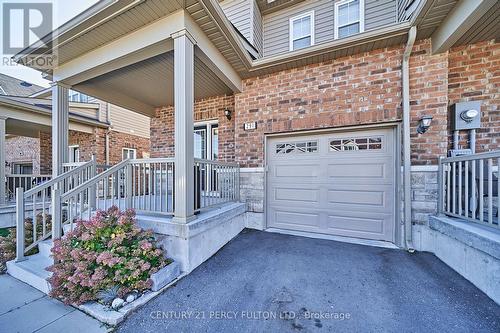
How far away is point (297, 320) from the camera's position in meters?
1.95

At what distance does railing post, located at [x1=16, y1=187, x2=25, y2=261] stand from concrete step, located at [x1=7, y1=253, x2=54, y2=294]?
12cm

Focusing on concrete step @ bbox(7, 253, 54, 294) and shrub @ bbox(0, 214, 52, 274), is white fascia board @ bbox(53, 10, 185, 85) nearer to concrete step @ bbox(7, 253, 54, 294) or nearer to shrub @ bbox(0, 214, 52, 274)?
shrub @ bbox(0, 214, 52, 274)

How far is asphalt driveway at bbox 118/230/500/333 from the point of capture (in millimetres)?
1899

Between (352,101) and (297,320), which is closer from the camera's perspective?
(297,320)

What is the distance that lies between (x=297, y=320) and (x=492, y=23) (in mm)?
4719

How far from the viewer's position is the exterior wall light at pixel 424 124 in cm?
323

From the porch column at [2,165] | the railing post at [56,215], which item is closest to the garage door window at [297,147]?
the railing post at [56,215]

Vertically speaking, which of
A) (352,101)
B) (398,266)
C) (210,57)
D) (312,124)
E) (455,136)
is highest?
(210,57)

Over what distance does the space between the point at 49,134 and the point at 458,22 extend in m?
13.2

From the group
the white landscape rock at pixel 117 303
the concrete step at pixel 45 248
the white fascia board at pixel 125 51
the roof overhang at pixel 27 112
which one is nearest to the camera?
the white landscape rock at pixel 117 303

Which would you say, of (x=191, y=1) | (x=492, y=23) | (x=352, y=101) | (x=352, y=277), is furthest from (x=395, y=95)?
(x=191, y=1)

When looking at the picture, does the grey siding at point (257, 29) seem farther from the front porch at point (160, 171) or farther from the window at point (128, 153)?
the window at point (128, 153)

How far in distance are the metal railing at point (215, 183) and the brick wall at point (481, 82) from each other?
13.5 ft

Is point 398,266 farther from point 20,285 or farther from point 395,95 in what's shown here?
point 20,285
